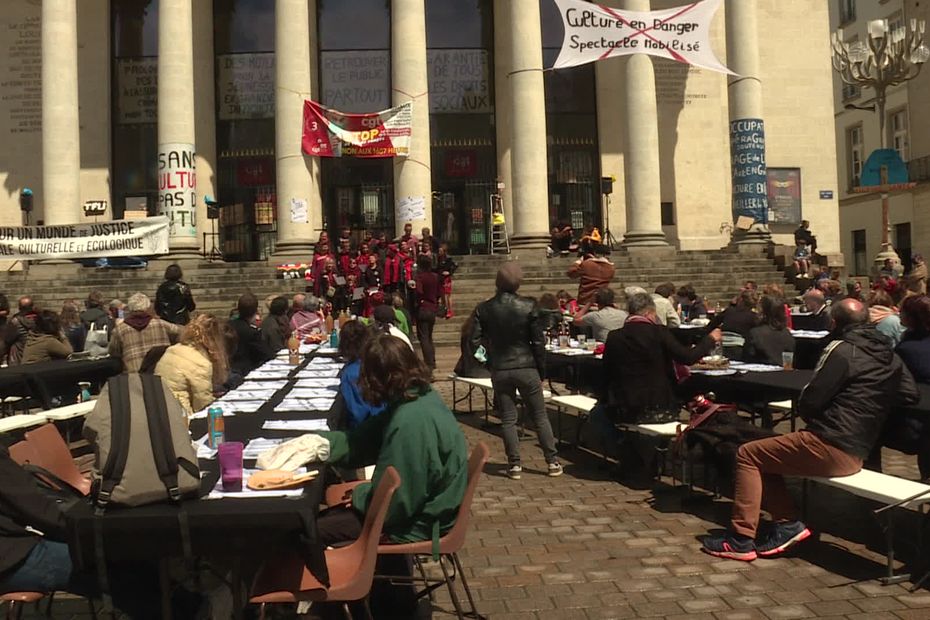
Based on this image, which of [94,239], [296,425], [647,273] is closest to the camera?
[296,425]

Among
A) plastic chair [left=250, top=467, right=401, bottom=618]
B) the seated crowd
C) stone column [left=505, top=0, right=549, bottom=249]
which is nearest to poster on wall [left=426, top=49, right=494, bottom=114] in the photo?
stone column [left=505, top=0, right=549, bottom=249]

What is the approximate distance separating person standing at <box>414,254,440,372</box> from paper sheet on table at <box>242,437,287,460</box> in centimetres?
979

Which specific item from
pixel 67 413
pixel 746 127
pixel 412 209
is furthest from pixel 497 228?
pixel 67 413

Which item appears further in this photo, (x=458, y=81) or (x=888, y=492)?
(x=458, y=81)

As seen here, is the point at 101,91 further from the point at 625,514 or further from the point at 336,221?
the point at 625,514

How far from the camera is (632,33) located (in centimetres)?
2017

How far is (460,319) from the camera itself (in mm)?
19531

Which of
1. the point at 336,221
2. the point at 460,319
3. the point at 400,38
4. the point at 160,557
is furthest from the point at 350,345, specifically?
the point at 336,221

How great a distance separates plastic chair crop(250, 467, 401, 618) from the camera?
3744 millimetres

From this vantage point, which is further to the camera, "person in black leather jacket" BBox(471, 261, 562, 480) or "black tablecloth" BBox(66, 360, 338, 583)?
"person in black leather jacket" BBox(471, 261, 562, 480)

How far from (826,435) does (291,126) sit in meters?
19.2

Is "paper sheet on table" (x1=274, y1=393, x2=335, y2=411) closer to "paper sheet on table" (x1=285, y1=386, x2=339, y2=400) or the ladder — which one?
"paper sheet on table" (x1=285, y1=386, x2=339, y2=400)

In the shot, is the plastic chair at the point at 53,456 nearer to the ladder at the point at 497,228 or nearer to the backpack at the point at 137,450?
the backpack at the point at 137,450

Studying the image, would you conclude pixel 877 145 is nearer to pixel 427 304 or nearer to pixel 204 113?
pixel 204 113
